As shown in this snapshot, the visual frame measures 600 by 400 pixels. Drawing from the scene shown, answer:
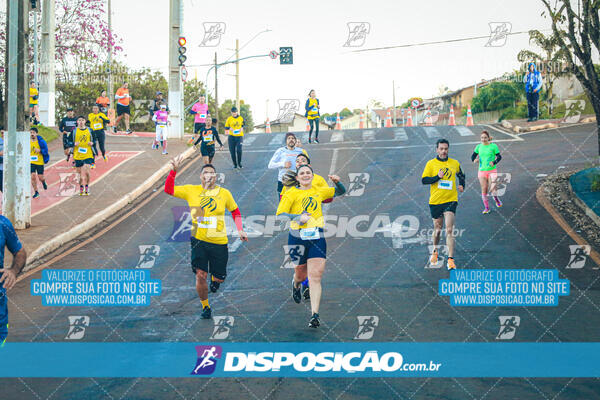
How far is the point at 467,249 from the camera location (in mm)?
12219

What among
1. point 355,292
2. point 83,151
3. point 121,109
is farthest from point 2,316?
point 121,109

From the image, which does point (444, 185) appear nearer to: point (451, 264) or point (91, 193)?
point (451, 264)

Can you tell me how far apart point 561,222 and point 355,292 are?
19.4 ft

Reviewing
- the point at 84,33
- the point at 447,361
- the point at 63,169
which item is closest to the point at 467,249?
the point at 447,361

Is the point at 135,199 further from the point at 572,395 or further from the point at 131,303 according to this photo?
the point at 572,395

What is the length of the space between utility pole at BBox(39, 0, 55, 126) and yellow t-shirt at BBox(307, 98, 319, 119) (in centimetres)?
1401

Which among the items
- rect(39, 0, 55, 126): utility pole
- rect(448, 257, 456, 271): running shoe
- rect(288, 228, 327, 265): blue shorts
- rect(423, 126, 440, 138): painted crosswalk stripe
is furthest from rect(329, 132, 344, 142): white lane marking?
rect(288, 228, 327, 265): blue shorts

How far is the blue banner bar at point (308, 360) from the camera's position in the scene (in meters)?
6.54

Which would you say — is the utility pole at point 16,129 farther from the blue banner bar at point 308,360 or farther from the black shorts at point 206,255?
the blue banner bar at point 308,360

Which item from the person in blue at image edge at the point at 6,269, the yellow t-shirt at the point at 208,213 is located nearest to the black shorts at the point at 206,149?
the yellow t-shirt at the point at 208,213

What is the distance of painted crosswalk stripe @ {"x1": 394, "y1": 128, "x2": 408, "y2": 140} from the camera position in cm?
2775

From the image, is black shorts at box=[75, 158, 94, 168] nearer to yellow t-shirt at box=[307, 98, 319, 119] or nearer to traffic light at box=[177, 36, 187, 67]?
yellow t-shirt at box=[307, 98, 319, 119]

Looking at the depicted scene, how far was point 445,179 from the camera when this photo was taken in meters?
11.2

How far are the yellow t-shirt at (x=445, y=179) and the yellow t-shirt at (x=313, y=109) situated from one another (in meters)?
14.2
